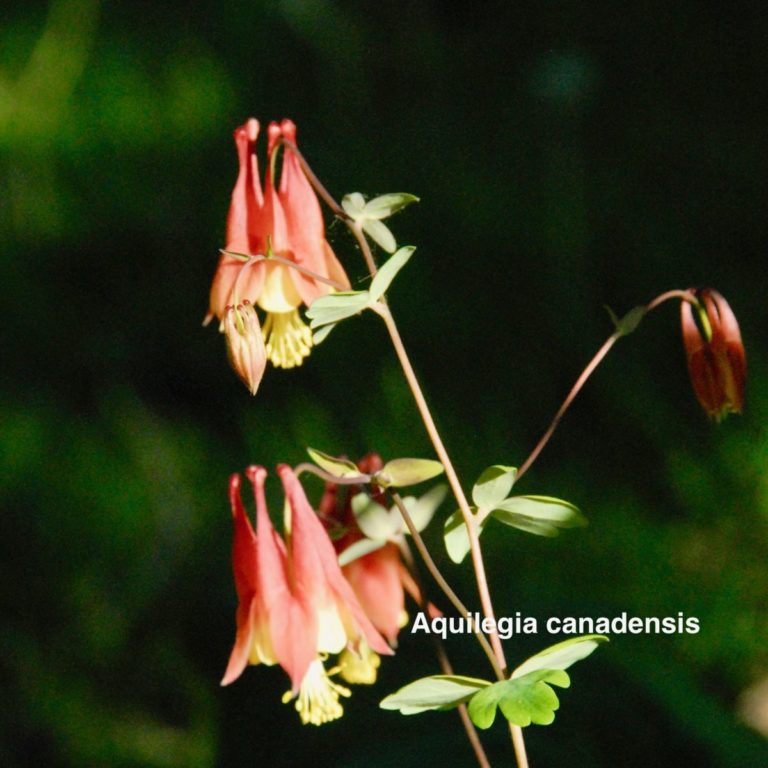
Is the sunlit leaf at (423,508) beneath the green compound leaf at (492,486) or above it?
beneath

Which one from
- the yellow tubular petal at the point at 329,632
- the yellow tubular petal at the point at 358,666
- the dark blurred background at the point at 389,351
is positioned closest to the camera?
the yellow tubular petal at the point at 329,632

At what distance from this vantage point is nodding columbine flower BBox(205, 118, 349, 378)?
3.26ft

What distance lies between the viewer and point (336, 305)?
2.99ft

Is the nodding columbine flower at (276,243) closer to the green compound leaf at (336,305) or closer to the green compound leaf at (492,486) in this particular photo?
the green compound leaf at (336,305)

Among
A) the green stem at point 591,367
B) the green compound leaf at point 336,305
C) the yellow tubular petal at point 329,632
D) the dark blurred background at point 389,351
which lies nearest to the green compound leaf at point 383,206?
the green compound leaf at point 336,305

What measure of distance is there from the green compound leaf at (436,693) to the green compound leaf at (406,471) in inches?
6.4

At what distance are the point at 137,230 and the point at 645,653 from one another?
82.7 inches

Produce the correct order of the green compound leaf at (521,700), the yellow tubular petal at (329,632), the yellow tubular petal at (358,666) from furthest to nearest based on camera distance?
1. the yellow tubular petal at (358,666)
2. the yellow tubular petal at (329,632)
3. the green compound leaf at (521,700)

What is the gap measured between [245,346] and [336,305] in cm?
8

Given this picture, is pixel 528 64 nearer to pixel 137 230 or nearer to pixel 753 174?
Answer: pixel 753 174

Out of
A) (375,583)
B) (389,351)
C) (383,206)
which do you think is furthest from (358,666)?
Answer: (389,351)

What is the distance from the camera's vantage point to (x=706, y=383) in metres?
1.01

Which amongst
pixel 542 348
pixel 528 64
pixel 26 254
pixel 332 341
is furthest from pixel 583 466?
pixel 26 254

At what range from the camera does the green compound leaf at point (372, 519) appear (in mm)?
995
